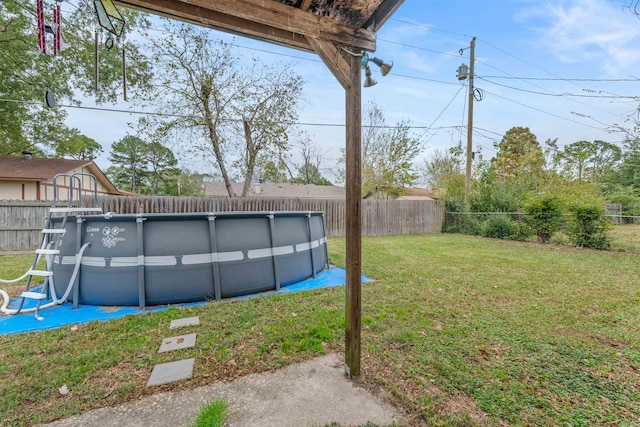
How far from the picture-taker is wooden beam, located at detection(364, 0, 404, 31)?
171 centimetres

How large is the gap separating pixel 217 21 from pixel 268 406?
2371 millimetres

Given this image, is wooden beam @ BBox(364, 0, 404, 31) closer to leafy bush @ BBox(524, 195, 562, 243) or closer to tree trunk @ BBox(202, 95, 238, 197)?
leafy bush @ BBox(524, 195, 562, 243)

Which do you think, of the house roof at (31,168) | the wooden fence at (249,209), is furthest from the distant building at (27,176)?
the wooden fence at (249,209)

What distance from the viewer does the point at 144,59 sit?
9039mm

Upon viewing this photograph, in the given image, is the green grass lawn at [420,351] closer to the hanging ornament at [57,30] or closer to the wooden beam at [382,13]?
the wooden beam at [382,13]

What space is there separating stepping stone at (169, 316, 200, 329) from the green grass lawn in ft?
0.29

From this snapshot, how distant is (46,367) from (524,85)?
15615 mm

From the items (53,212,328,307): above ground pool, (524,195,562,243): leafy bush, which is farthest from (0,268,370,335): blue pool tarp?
(524,195,562,243): leafy bush

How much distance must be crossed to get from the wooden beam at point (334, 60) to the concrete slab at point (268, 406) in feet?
6.60

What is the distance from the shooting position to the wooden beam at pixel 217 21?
1.51 m

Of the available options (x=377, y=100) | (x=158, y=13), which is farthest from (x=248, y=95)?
(x=158, y=13)

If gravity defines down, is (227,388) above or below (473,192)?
below

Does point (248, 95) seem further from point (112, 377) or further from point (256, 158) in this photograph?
point (112, 377)

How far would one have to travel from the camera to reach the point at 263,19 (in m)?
1.62
